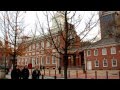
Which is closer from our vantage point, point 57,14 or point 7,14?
point 57,14

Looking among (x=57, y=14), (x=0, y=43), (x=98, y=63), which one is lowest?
(x=98, y=63)

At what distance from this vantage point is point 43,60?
161ft

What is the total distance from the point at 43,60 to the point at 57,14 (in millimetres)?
34579

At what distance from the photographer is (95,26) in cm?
1439

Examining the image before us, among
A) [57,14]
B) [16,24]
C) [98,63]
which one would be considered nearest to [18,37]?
[16,24]
